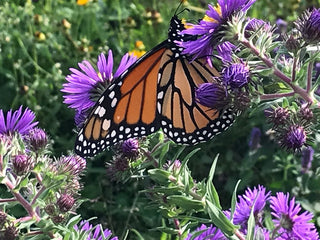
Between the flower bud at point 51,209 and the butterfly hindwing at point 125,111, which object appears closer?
the flower bud at point 51,209

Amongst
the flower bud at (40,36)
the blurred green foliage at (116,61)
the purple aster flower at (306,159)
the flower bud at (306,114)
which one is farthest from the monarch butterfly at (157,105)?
the flower bud at (40,36)

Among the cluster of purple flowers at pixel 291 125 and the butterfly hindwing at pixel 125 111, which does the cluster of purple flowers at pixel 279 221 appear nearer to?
the cluster of purple flowers at pixel 291 125

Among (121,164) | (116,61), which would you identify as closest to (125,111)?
(121,164)

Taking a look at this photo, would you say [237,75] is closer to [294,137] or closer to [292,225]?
[294,137]

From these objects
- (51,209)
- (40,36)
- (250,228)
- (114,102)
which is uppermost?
(40,36)

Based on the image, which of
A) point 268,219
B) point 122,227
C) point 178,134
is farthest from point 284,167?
point 268,219

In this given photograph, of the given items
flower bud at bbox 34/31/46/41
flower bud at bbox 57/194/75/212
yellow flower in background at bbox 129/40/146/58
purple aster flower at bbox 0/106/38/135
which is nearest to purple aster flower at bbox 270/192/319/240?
flower bud at bbox 57/194/75/212

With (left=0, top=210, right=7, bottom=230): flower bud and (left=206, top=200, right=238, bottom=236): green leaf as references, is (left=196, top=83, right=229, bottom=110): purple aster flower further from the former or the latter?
(left=0, top=210, right=7, bottom=230): flower bud
